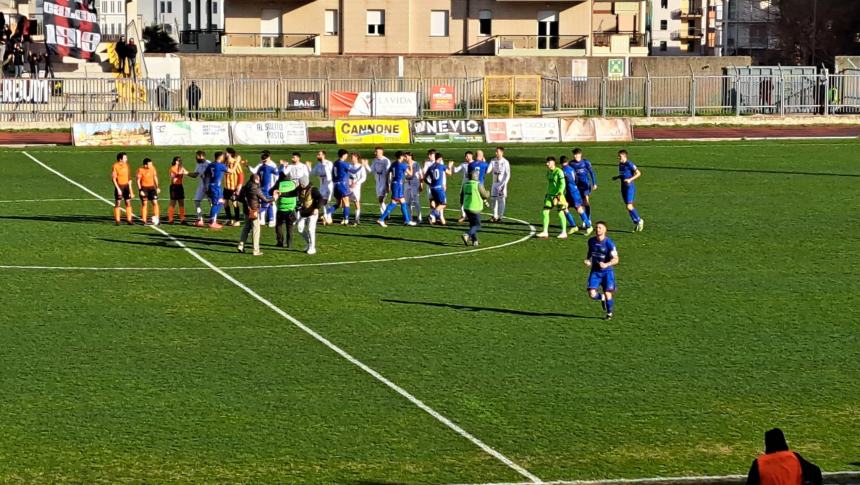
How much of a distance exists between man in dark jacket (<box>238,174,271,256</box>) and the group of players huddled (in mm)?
21

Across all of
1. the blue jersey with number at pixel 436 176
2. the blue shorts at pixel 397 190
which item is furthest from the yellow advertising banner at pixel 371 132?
the blue jersey with number at pixel 436 176

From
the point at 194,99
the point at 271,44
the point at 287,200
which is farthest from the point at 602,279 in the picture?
the point at 271,44

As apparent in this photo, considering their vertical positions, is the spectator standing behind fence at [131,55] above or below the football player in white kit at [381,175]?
above

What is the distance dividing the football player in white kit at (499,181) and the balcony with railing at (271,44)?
171 ft

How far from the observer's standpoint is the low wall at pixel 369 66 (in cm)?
7694

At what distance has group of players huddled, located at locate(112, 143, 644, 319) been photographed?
2903cm

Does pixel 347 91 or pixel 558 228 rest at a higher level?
pixel 347 91

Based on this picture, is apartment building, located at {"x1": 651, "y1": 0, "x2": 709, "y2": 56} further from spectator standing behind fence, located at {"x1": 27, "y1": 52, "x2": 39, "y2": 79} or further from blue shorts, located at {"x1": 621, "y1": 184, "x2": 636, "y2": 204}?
blue shorts, located at {"x1": 621, "y1": 184, "x2": 636, "y2": 204}

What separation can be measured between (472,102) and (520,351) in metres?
45.7

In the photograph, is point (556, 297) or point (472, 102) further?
point (472, 102)

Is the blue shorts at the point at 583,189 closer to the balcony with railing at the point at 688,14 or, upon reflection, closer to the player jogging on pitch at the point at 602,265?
the player jogging on pitch at the point at 602,265

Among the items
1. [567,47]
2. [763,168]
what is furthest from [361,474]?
→ [567,47]

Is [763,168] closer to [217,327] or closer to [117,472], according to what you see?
[217,327]

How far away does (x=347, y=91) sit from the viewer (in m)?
60.6
